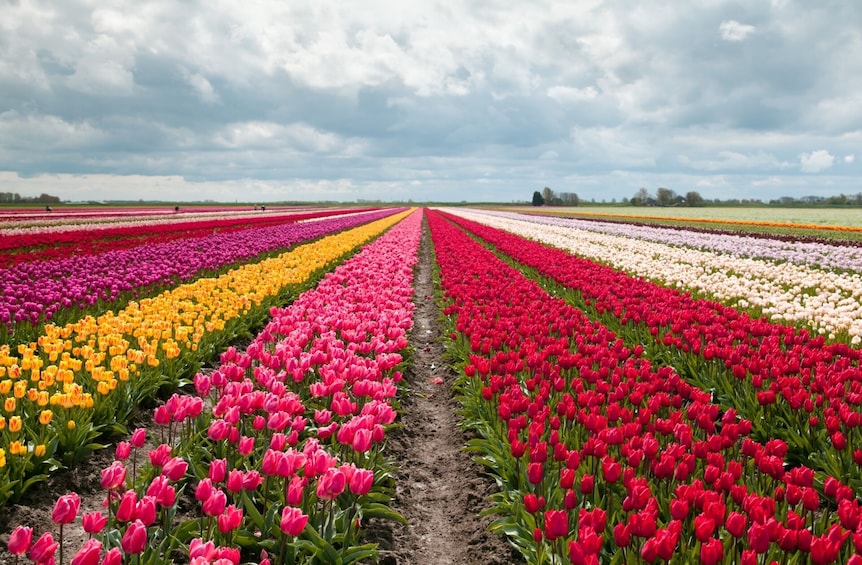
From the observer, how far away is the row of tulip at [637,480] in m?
2.83

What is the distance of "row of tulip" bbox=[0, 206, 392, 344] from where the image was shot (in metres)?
8.43

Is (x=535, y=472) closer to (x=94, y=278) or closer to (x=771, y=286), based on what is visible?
(x=771, y=286)

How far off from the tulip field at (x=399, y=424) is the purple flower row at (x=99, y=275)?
0.36 feet

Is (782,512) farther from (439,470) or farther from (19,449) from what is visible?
(19,449)

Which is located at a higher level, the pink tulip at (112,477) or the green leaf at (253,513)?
the pink tulip at (112,477)

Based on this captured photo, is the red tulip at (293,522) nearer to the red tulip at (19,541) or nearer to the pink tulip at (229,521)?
the pink tulip at (229,521)

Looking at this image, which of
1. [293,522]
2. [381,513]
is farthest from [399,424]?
[293,522]

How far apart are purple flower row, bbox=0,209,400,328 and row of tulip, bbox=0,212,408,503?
1.35 meters

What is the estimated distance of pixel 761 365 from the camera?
5.44m

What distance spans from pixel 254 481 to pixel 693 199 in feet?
389

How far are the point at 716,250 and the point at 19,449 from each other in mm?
22084

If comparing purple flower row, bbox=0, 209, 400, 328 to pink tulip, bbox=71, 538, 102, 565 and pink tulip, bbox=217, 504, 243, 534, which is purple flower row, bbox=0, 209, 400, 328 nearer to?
pink tulip, bbox=217, 504, 243, 534

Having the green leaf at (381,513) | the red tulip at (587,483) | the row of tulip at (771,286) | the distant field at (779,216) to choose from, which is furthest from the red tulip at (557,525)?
the distant field at (779,216)

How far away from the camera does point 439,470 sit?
18.0 feet
